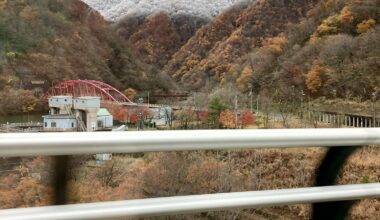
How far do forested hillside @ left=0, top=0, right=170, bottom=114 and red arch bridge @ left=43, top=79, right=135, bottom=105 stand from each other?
0.47 m

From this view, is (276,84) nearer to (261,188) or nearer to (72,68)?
(72,68)

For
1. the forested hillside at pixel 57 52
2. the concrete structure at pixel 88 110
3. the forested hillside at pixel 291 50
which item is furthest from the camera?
the forested hillside at pixel 291 50

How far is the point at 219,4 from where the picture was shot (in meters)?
34.2

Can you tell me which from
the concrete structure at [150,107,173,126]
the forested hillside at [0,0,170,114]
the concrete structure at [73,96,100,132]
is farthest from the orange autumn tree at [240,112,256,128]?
the forested hillside at [0,0,170,114]

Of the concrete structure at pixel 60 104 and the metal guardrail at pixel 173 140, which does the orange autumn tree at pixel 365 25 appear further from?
the metal guardrail at pixel 173 140

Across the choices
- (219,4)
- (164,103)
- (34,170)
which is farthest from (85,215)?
(219,4)

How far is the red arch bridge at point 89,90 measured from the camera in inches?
790

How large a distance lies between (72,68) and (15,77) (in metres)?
2.62

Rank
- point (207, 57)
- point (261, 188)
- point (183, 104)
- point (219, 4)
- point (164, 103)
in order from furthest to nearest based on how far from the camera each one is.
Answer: point (219, 4), point (207, 57), point (164, 103), point (183, 104), point (261, 188)

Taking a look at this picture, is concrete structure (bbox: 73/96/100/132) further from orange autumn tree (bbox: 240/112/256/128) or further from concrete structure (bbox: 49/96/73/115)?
orange autumn tree (bbox: 240/112/256/128)

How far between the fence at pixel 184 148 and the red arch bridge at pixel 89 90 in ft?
60.9

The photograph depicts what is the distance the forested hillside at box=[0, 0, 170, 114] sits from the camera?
21328 mm

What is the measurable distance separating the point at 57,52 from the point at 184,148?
22735 millimetres

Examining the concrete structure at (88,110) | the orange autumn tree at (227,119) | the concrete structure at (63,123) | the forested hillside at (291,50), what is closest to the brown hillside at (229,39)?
the forested hillside at (291,50)
